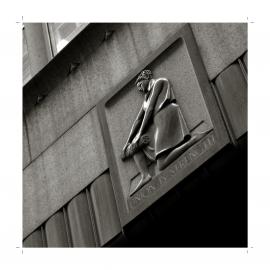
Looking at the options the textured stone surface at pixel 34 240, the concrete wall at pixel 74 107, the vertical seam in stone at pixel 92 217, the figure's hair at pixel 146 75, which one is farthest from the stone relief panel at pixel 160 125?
the textured stone surface at pixel 34 240

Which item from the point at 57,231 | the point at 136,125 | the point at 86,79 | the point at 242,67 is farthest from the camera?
the point at 86,79

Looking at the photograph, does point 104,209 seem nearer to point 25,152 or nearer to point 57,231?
point 57,231

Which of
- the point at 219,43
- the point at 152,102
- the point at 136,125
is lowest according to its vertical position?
the point at 136,125

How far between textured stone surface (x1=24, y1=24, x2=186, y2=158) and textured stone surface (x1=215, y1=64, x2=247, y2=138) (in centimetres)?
163

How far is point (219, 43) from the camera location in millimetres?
10820

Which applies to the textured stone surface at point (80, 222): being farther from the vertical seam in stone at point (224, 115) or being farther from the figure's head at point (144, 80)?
the vertical seam in stone at point (224, 115)

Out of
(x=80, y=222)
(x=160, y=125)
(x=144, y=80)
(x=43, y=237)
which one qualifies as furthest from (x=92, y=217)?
(x=144, y=80)

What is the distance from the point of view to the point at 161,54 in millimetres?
11406

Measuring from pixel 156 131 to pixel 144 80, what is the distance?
997 mm

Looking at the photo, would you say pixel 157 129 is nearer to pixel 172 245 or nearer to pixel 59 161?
pixel 172 245

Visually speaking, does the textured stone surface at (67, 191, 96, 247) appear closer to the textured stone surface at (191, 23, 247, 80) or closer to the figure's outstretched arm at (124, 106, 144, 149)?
the figure's outstretched arm at (124, 106, 144, 149)

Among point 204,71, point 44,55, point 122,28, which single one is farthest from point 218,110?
point 44,55

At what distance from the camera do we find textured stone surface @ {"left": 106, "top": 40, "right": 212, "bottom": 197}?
34.5 ft


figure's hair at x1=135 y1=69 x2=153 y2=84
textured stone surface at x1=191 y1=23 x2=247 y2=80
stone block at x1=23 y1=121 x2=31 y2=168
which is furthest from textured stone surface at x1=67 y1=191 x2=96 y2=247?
textured stone surface at x1=191 y1=23 x2=247 y2=80
